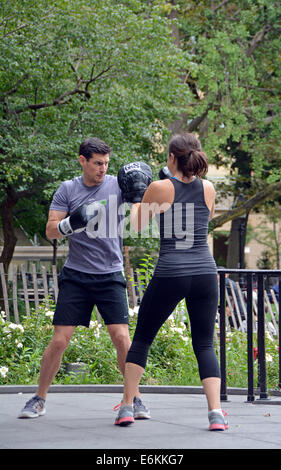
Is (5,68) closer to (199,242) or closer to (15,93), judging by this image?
(15,93)

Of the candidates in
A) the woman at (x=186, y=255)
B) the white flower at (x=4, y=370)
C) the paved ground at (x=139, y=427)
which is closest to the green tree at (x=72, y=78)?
the white flower at (x=4, y=370)

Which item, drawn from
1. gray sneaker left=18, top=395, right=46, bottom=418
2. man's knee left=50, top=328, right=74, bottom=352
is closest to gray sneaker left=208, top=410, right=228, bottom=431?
man's knee left=50, top=328, right=74, bottom=352

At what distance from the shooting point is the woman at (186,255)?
15.2 feet

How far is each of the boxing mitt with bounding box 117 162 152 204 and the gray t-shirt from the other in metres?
0.23

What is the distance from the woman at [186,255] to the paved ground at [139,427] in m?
0.23

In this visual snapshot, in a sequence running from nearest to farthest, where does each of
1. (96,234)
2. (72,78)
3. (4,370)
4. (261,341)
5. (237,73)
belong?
(96,234) → (261,341) → (4,370) → (72,78) → (237,73)

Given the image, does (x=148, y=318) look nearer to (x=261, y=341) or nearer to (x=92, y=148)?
(x=92, y=148)

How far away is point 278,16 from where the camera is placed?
77.3 feet

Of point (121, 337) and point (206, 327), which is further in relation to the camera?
point (121, 337)

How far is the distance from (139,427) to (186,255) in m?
1.14

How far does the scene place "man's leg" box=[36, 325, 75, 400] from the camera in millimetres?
5109

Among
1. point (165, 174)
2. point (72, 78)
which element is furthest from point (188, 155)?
point (72, 78)

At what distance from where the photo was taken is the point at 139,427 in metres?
4.76

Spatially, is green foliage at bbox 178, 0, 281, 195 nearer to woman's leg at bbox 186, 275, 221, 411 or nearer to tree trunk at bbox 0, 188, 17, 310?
tree trunk at bbox 0, 188, 17, 310
